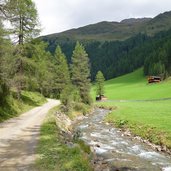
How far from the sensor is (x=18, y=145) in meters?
19.5

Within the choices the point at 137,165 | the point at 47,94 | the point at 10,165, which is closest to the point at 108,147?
the point at 137,165

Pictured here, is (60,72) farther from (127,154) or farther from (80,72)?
(127,154)

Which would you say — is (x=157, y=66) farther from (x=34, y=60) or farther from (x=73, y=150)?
(x=73, y=150)

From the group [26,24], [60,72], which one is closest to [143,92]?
[60,72]

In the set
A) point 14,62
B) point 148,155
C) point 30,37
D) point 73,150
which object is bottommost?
point 148,155

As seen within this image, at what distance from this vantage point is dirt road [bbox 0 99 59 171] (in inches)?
593

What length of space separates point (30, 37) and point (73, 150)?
30.9m

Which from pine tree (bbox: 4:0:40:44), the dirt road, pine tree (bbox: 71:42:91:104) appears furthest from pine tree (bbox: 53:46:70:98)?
the dirt road

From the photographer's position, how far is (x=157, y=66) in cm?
16888

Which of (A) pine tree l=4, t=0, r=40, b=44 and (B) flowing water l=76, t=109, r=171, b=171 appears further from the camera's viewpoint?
(A) pine tree l=4, t=0, r=40, b=44

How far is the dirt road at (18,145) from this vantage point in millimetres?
15062

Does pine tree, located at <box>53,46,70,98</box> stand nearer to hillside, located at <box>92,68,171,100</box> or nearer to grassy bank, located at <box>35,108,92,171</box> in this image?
hillside, located at <box>92,68,171,100</box>

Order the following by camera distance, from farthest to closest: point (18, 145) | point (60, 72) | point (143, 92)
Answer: point (143, 92)
point (60, 72)
point (18, 145)

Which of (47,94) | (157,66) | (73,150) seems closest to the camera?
(73,150)
